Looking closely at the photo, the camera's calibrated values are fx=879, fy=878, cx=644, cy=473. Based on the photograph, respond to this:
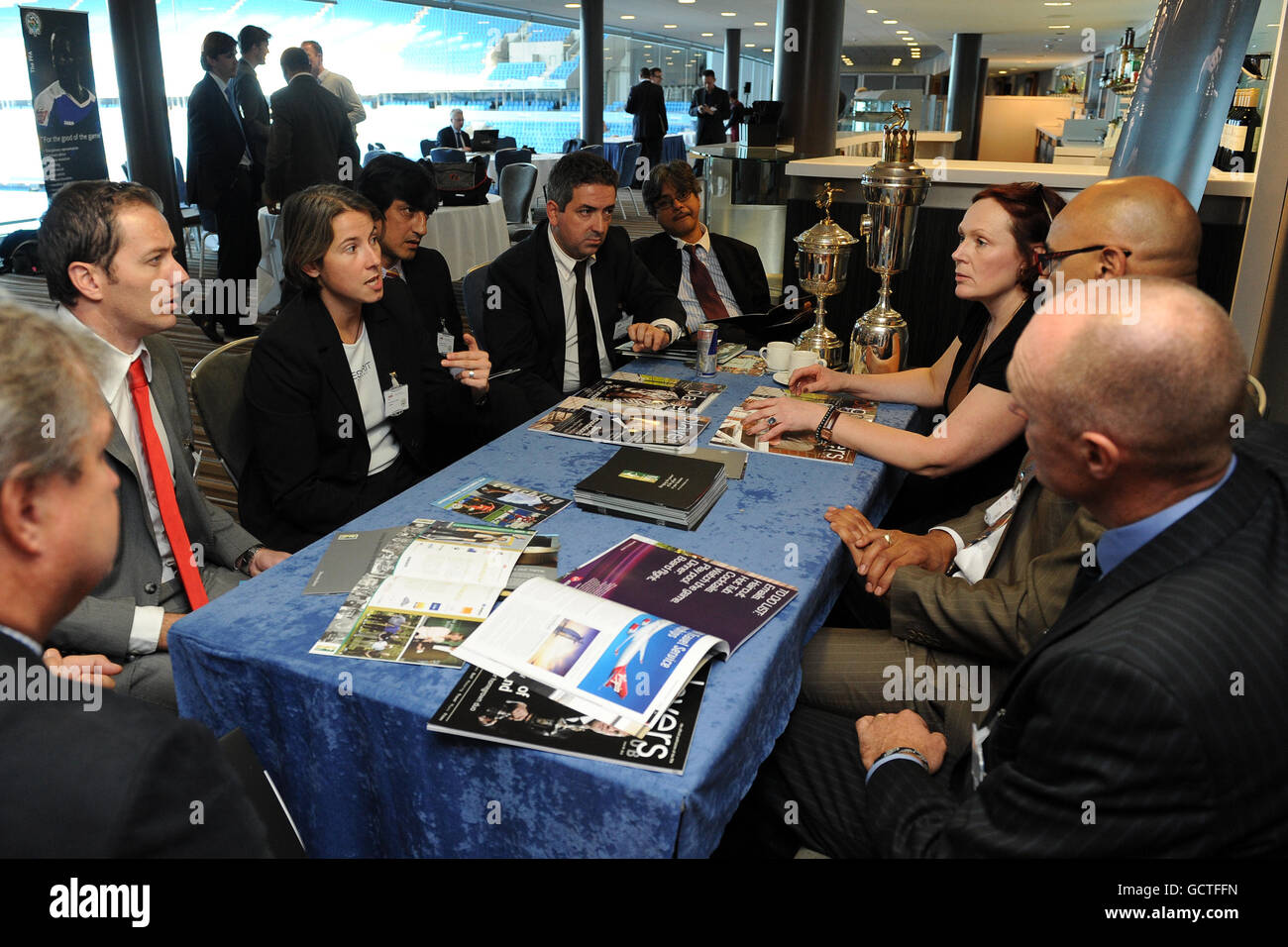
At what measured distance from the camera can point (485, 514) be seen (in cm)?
174

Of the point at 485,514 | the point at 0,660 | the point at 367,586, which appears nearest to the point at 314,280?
the point at 485,514

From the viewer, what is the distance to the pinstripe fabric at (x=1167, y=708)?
33.0 inches

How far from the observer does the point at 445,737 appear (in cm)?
116

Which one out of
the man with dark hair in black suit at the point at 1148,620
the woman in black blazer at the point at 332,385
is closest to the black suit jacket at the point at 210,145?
the woman in black blazer at the point at 332,385

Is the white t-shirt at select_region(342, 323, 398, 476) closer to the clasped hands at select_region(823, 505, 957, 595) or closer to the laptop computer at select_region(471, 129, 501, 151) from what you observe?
the clasped hands at select_region(823, 505, 957, 595)

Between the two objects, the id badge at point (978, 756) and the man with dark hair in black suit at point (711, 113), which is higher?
the man with dark hair in black suit at point (711, 113)

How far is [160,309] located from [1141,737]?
185 cm

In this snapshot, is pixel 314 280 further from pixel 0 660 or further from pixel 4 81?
pixel 4 81

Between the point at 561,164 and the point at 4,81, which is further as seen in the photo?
the point at 4,81

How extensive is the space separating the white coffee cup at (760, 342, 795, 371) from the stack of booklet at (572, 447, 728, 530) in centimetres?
95

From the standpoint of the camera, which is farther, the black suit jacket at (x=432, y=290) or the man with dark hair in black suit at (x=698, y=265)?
the man with dark hair in black suit at (x=698, y=265)

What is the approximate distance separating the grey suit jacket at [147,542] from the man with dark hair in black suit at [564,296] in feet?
3.64

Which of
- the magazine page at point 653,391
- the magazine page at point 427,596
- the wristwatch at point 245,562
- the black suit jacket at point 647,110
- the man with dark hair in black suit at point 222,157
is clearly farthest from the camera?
the black suit jacket at point 647,110

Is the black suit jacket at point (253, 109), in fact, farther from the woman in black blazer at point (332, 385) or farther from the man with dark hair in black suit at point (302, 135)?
the woman in black blazer at point (332, 385)
